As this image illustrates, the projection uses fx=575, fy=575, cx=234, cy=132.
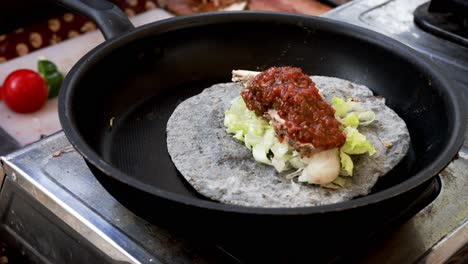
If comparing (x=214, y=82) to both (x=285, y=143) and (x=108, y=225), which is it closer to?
(x=285, y=143)

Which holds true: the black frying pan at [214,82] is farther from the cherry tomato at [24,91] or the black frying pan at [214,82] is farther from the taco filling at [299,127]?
the cherry tomato at [24,91]

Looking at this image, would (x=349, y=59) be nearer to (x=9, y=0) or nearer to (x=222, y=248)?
(x=222, y=248)

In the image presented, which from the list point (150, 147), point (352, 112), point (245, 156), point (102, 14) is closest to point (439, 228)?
point (352, 112)

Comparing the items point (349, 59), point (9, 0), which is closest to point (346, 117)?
point (349, 59)

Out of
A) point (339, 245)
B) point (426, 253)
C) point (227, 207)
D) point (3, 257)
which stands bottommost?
point (3, 257)

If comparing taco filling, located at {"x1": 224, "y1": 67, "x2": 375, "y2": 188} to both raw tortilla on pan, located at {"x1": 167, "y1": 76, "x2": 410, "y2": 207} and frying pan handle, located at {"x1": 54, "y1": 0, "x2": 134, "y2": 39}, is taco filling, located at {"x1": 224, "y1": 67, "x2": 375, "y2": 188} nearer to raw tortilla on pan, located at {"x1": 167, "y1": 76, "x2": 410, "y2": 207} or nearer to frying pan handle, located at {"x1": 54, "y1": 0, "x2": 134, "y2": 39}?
raw tortilla on pan, located at {"x1": 167, "y1": 76, "x2": 410, "y2": 207}

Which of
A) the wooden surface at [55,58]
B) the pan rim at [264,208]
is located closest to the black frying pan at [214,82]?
the pan rim at [264,208]
